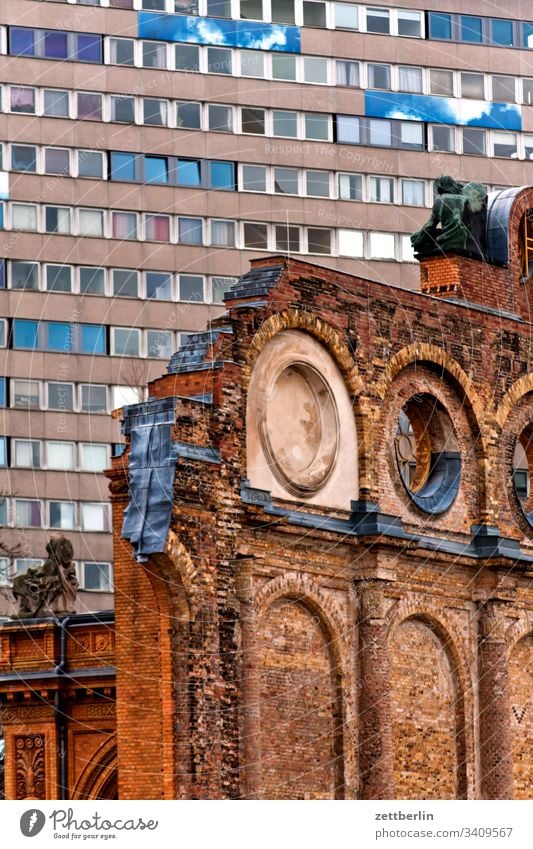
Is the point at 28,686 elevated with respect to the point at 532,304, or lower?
lower

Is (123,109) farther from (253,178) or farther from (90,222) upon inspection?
(253,178)

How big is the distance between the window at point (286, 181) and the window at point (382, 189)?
9.12 feet

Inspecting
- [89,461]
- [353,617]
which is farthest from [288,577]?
[89,461]

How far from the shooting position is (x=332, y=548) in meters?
53.1

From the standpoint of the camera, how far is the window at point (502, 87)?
99500mm

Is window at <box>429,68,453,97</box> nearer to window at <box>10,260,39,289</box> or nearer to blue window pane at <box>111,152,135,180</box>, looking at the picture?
blue window pane at <box>111,152,135,180</box>

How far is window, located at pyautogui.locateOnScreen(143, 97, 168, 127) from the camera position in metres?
92.0

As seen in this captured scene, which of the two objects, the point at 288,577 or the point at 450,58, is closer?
the point at 288,577

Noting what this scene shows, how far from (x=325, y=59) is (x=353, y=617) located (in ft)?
149


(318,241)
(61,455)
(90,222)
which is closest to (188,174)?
(90,222)

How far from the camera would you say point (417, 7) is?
97.9 m

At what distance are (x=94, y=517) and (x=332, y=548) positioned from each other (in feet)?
130

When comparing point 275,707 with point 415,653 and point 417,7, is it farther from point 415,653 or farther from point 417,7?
point 417,7

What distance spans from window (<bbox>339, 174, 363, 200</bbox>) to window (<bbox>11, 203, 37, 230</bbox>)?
10.9 m
